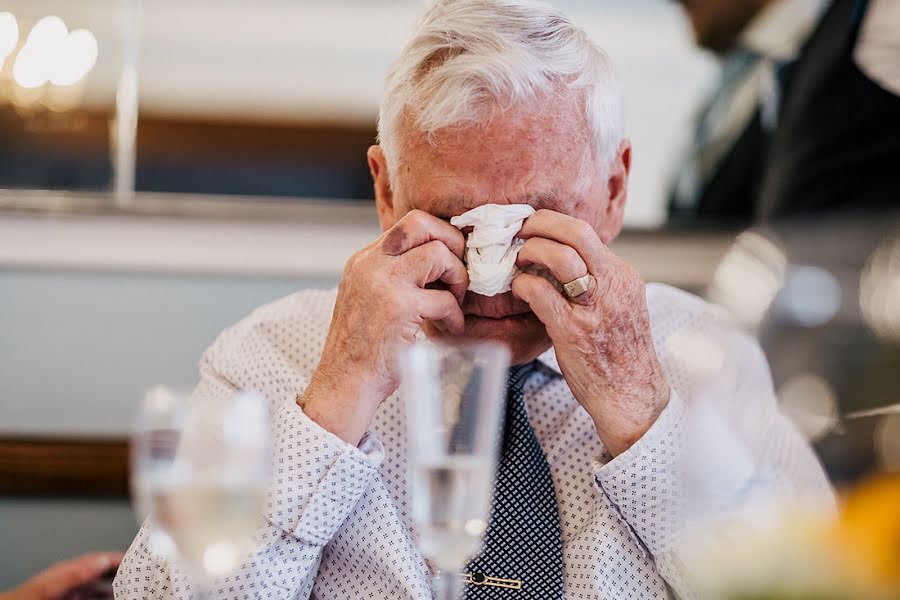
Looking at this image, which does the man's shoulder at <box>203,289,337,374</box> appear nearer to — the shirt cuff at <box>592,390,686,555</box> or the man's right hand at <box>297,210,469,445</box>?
the man's right hand at <box>297,210,469,445</box>

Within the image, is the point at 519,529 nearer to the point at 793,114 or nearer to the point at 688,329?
the point at 688,329

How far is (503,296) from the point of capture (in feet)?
4.60

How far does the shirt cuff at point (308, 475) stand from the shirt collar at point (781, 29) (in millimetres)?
1713

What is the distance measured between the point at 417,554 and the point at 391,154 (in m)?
0.56

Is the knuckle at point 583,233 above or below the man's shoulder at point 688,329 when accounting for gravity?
above

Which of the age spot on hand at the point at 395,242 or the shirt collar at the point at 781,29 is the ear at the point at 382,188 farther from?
the shirt collar at the point at 781,29

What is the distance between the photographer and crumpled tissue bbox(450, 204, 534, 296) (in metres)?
1.34

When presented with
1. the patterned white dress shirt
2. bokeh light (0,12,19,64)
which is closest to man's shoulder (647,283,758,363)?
the patterned white dress shirt

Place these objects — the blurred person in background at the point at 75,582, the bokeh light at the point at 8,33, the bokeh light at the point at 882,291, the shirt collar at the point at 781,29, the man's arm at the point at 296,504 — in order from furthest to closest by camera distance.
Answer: the shirt collar at the point at 781,29 → the bokeh light at the point at 8,33 → the bokeh light at the point at 882,291 → the blurred person in background at the point at 75,582 → the man's arm at the point at 296,504

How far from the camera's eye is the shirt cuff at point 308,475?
125 cm

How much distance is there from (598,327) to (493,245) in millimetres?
170

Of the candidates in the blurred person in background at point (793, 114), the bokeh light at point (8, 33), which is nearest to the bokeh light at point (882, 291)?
the blurred person in background at point (793, 114)

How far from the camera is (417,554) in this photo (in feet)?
4.59

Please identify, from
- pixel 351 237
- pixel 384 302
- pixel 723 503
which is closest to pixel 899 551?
pixel 723 503
